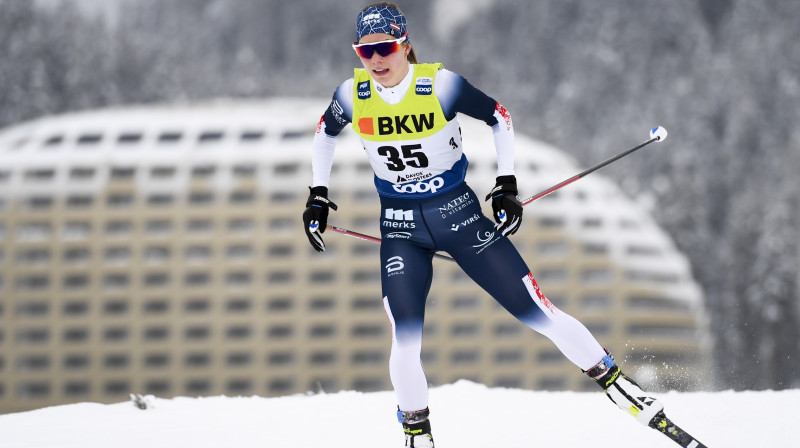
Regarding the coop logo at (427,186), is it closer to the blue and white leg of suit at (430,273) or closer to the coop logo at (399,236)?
the blue and white leg of suit at (430,273)

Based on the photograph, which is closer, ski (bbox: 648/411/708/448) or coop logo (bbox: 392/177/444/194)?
ski (bbox: 648/411/708/448)

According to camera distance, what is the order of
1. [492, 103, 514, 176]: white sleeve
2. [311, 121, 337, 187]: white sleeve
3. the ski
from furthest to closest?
[311, 121, 337, 187]: white sleeve → [492, 103, 514, 176]: white sleeve → the ski

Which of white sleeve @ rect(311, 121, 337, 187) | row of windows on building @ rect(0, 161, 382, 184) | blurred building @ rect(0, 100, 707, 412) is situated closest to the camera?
white sleeve @ rect(311, 121, 337, 187)

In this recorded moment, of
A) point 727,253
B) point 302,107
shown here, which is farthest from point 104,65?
point 727,253

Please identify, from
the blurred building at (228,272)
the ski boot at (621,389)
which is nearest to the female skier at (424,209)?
the ski boot at (621,389)

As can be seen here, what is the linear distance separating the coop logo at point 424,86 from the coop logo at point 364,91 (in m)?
0.31

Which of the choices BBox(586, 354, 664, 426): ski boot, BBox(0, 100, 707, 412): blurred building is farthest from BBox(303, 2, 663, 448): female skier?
BBox(0, 100, 707, 412): blurred building

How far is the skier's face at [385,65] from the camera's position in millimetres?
5008

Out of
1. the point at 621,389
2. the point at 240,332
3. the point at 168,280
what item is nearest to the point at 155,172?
the point at 168,280

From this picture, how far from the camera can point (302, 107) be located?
7856 cm

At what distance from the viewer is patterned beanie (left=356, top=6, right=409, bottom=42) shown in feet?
16.6

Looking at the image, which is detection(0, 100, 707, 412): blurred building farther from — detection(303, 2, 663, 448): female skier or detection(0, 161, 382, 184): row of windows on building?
detection(303, 2, 663, 448): female skier

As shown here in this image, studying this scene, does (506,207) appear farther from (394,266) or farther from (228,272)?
(228,272)

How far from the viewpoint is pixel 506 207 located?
16.8 ft
